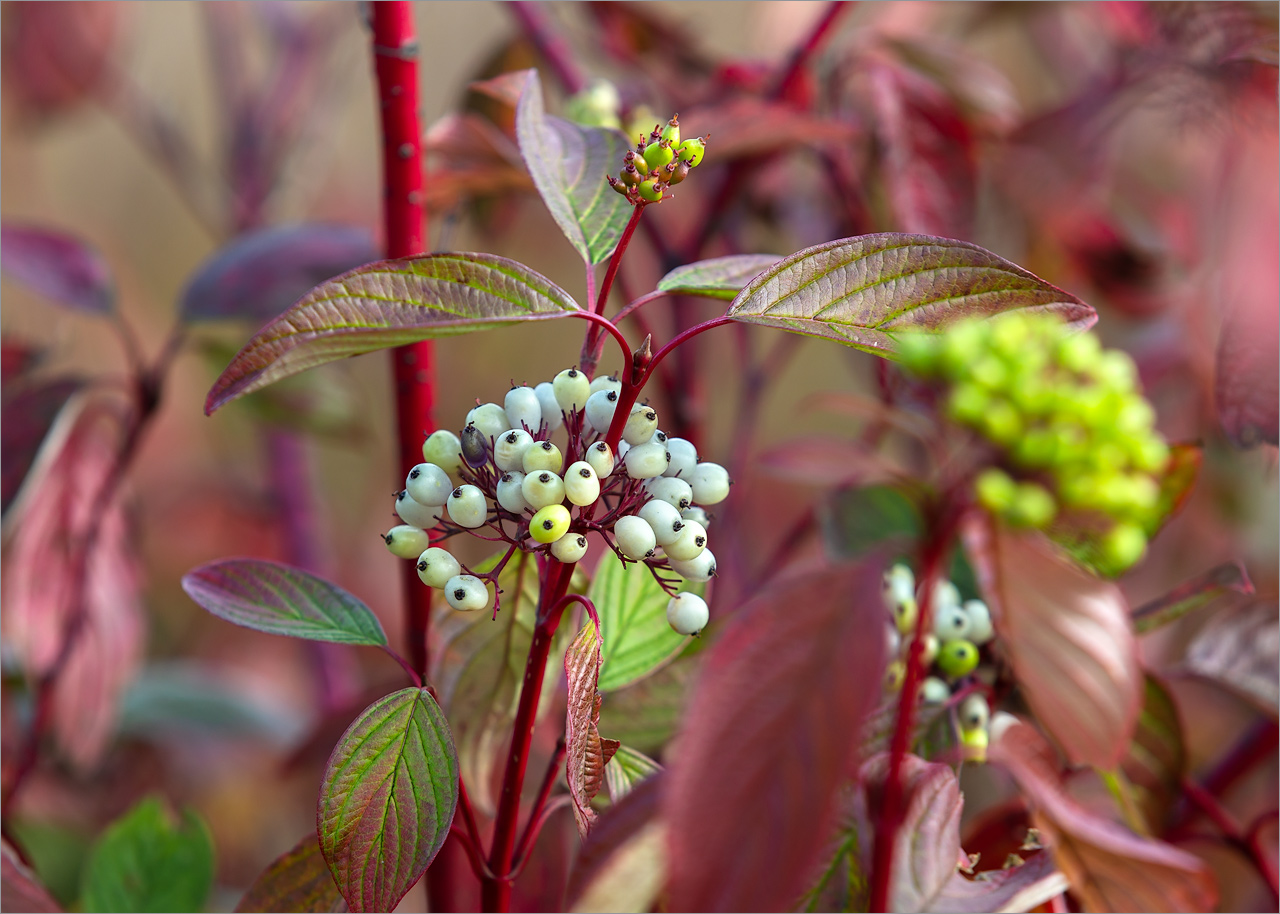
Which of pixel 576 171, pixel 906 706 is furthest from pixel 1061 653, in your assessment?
pixel 576 171

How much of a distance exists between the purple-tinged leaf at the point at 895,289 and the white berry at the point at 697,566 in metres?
0.09

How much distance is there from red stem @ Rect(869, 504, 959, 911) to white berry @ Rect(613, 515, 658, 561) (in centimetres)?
9

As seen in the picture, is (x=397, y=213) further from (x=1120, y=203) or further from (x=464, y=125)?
(x=1120, y=203)

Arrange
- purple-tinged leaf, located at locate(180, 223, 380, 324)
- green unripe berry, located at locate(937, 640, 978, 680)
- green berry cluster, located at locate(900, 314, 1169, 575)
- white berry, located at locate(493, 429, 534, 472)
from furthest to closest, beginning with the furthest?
purple-tinged leaf, located at locate(180, 223, 380, 324)
green unripe berry, located at locate(937, 640, 978, 680)
white berry, located at locate(493, 429, 534, 472)
green berry cluster, located at locate(900, 314, 1169, 575)

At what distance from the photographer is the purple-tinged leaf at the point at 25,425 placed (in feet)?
2.21

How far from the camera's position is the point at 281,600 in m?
0.39

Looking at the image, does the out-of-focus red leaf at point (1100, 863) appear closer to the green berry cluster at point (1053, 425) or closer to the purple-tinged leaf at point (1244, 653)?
the green berry cluster at point (1053, 425)

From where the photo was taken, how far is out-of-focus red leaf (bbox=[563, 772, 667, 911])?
30cm

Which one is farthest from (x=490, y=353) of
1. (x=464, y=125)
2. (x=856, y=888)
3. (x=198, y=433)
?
(x=856, y=888)

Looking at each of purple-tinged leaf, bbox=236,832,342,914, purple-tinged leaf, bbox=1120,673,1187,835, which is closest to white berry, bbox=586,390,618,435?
purple-tinged leaf, bbox=236,832,342,914

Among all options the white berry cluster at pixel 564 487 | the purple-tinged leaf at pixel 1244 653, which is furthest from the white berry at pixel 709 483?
the purple-tinged leaf at pixel 1244 653

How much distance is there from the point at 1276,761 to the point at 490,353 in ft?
4.18

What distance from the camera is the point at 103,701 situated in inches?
28.5

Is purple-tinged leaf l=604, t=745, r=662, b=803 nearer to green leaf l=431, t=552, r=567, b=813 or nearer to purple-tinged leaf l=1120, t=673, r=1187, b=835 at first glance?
green leaf l=431, t=552, r=567, b=813
